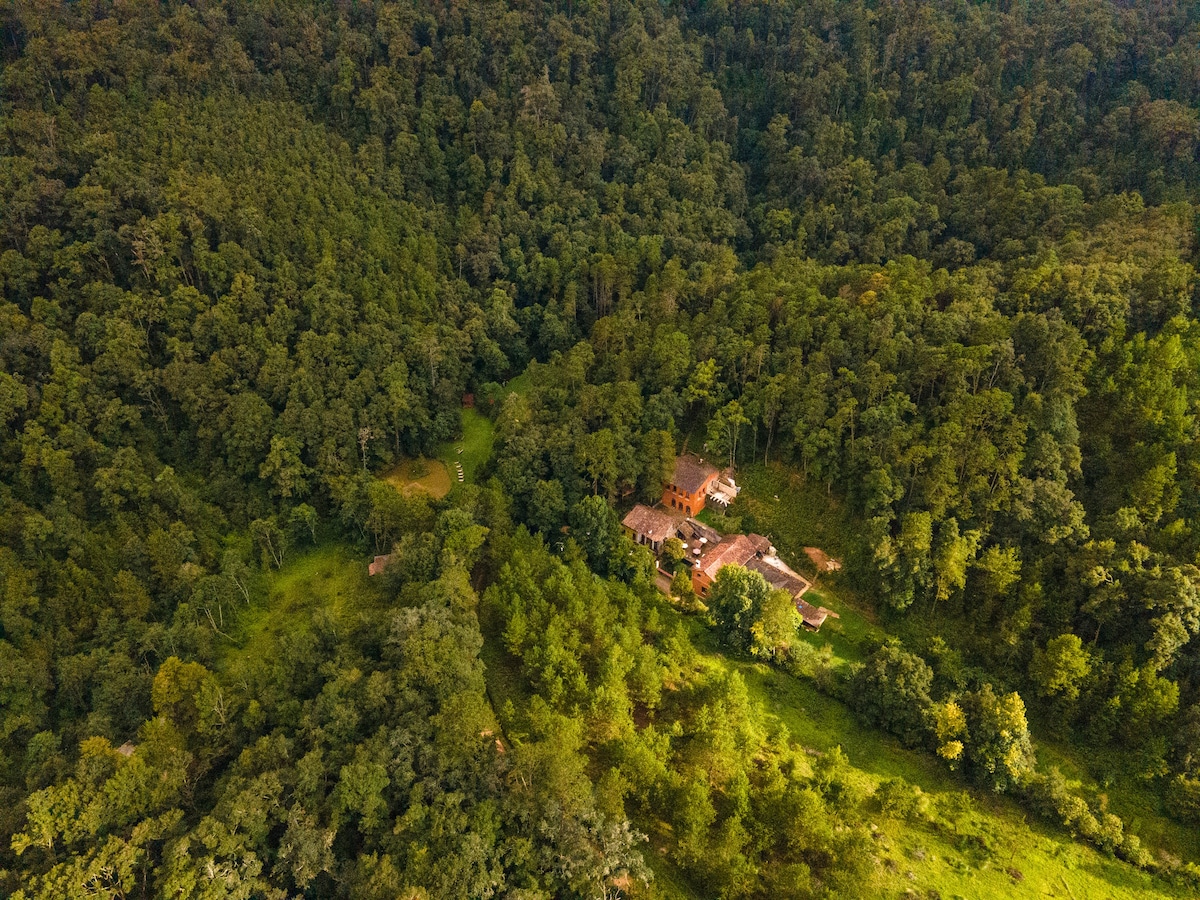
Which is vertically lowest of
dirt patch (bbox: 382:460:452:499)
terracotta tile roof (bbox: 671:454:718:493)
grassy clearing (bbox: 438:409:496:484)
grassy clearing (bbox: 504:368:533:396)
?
dirt patch (bbox: 382:460:452:499)

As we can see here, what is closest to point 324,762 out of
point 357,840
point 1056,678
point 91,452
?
point 357,840

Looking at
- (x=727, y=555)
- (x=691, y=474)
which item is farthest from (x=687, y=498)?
(x=727, y=555)

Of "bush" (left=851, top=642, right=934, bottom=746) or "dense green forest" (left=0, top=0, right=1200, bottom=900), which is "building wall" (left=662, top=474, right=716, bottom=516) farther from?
"bush" (left=851, top=642, right=934, bottom=746)

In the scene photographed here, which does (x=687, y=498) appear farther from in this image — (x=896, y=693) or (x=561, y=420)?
(x=896, y=693)

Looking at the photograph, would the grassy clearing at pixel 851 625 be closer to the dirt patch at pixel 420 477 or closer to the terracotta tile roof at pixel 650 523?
the terracotta tile roof at pixel 650 523

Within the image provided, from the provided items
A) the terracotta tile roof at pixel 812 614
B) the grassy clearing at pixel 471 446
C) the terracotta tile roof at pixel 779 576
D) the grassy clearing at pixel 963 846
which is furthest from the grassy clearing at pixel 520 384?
the grassy clearing at pixel 963 846

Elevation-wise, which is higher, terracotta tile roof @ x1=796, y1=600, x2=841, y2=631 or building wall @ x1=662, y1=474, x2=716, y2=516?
building wall @ x1=662, y1=474, x2=716, y2=516

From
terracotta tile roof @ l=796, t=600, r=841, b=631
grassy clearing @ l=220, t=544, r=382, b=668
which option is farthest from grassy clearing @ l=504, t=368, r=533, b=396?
terracotta tile roof @ l=796, t=600, r=841, b=631
